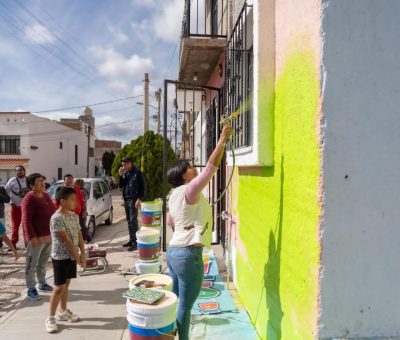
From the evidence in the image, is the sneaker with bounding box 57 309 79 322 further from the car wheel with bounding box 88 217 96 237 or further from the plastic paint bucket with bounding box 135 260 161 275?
the car wheel with bounding box 88 217 96 237

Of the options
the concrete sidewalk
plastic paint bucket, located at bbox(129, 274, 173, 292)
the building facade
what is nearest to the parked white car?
the concrete sidewalk

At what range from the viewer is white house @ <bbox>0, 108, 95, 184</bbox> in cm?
3145

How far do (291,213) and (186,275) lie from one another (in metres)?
1.00

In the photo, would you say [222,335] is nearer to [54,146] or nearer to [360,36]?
[360,36]

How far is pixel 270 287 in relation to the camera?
9.16 ft

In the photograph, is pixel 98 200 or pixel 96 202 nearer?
pixel 96 202

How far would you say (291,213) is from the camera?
88.1 inches

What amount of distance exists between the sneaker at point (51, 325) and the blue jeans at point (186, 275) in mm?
1635

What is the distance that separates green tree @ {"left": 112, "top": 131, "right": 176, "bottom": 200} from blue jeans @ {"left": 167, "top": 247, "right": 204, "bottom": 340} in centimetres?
1265

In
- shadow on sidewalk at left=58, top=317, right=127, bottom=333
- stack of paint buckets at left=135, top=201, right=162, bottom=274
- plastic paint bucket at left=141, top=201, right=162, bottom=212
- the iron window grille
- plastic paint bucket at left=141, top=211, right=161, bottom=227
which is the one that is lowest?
shadow on sidewalk at left=58, top=317, right=127, bottom=333

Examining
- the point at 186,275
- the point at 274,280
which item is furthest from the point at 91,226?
the point at 274,280

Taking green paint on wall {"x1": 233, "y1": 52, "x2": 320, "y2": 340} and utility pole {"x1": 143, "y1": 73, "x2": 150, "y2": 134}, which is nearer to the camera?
green paint on wall {"x1": 233, "y1": 52, "x2": 320, "y2": 340}

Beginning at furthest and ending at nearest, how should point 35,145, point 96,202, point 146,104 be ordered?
point 35,145 < point 146,104 < point 96,202

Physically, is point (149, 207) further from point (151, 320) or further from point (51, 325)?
point (151, 320)
